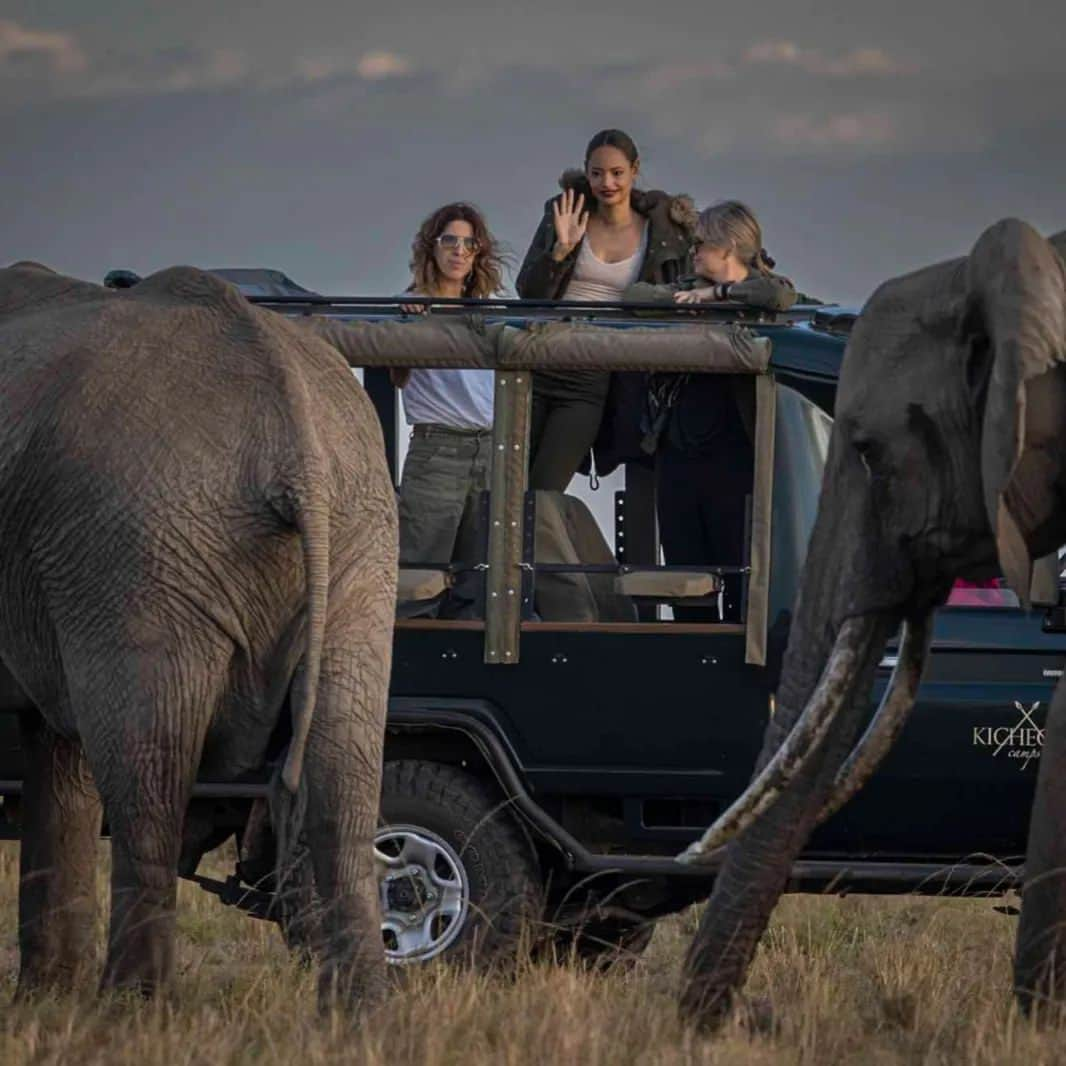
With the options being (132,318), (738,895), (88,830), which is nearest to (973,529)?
(738,895)

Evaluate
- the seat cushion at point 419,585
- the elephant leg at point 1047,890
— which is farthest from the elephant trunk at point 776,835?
the seat cushion at point 419,585

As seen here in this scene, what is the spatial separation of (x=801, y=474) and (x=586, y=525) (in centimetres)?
81

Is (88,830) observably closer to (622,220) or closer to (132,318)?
(132,318)

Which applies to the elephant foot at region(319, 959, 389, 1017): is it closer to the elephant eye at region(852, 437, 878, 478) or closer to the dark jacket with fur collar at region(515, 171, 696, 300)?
the elephant eye at region(852, 437, 878, 478)

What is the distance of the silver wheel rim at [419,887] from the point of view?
9.22 meters

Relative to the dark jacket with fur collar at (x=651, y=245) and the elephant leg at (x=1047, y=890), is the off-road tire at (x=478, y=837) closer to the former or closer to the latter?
the dark jacket with fur collar at (x=651, y=245)

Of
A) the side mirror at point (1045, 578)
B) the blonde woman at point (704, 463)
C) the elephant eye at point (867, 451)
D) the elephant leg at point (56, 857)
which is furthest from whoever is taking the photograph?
the blonde woman at point (704, 463)

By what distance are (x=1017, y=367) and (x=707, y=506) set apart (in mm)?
Result: 3193

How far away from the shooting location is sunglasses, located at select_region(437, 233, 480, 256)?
1002 cm

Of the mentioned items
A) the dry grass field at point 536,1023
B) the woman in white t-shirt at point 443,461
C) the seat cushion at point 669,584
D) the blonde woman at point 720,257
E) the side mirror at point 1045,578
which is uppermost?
the blonde woman at point 720,257

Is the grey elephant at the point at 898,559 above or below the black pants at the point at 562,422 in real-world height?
below

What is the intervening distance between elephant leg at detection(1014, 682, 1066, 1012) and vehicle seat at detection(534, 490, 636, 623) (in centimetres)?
240

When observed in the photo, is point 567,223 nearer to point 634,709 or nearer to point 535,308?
point 535,308

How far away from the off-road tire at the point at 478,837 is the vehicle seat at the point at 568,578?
617 millimetres
